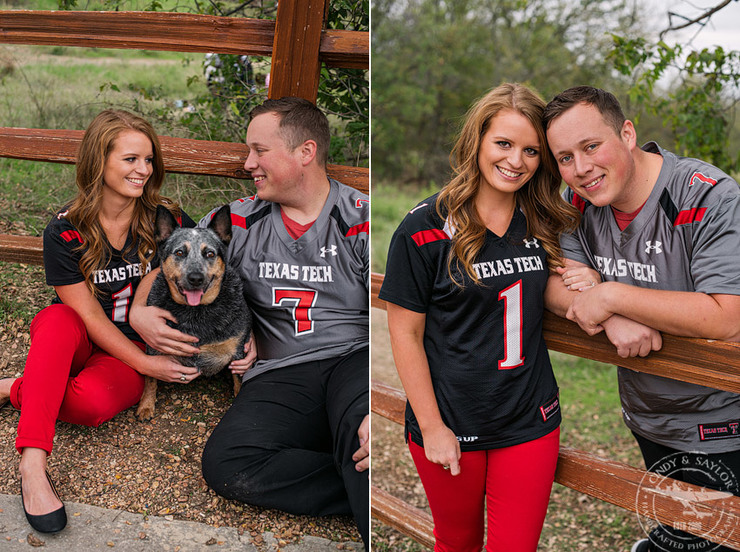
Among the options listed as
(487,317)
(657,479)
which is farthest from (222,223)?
(657,479)

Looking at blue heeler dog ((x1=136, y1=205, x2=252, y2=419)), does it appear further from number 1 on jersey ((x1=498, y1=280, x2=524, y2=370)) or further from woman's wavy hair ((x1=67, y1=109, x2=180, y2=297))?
number 1 on jersey ((x1=498, y1=280, x2=524, y2=370))

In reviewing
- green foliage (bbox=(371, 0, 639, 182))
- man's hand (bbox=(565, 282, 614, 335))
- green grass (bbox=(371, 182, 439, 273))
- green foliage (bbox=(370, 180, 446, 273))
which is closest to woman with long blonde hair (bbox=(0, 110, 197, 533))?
man's hand (bbox=(565, 282, 614, 335))

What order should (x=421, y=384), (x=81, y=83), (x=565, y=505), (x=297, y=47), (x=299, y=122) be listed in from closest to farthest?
(x=421, y=384) → (x=299, y=122) → (x=297, y=47) → (x=565, y=505) → (x=81, y=83)

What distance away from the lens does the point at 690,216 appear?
2057mm

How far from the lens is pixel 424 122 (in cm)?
1469

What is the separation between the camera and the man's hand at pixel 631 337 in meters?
2.00

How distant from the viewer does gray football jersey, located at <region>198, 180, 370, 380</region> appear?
2.94 metres

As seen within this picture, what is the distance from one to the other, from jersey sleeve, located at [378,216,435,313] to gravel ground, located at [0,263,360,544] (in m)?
1.07

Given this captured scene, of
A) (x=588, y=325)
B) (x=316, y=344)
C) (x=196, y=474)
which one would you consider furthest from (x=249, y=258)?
(x=588, y=325)

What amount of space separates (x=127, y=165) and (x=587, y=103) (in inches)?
77.7

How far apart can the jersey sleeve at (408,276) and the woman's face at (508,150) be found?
346 mm

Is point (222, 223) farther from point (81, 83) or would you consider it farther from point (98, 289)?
point (81, 83)

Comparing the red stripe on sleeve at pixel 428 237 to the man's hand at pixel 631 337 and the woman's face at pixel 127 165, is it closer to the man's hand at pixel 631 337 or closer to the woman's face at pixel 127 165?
the man's hand at pixel 631 337

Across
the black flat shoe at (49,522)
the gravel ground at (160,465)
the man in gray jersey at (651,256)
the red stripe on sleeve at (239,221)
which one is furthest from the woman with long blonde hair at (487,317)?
the black flat shoe at (49,522)
